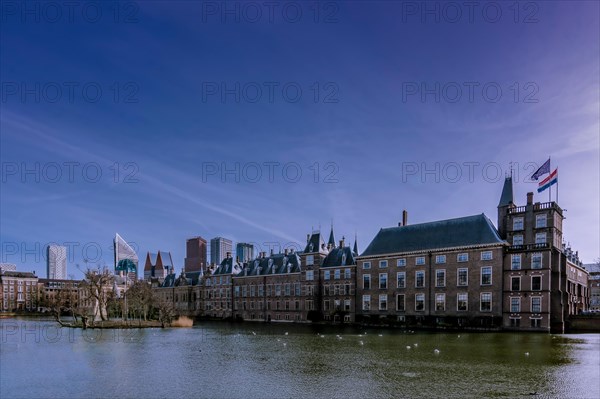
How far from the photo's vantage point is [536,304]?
182 ft

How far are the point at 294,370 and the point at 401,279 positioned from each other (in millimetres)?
45844

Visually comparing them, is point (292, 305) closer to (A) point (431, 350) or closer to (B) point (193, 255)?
A: (A) point (431, 350)

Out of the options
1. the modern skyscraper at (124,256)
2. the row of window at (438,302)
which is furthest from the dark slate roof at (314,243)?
the modern skyscraper at (124,256)

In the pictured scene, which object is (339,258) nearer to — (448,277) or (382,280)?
(382,280)

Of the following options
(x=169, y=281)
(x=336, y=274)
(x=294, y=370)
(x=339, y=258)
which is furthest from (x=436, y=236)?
(x=169, y=281)

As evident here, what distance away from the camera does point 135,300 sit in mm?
66875

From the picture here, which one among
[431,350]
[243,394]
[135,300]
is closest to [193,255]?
[135,300]

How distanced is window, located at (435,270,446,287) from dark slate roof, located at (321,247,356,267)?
1573cm

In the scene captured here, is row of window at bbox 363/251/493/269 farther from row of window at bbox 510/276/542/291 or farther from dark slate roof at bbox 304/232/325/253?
dark slate roof at bbox 304/232/325/253

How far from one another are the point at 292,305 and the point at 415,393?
218 ft

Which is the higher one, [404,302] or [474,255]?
[474,255]

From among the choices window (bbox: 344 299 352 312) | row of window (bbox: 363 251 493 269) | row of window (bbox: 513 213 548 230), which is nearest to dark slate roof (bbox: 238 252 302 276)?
window (bbox: 344 299 352 312)

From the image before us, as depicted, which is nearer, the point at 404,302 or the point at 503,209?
the point at 503,209

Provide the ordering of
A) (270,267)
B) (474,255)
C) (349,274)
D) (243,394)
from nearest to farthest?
(243,394)
(474,255)
(349,274)
(270,267)
